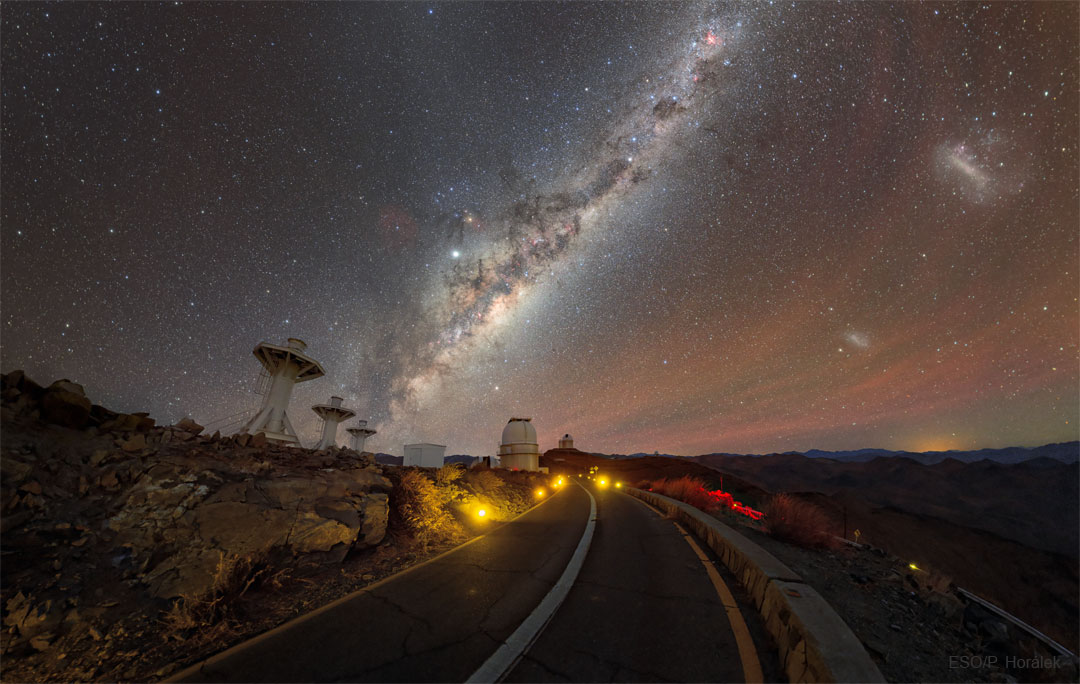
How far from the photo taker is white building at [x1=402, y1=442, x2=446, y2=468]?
3778 cm

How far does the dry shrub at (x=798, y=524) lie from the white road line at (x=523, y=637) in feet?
13.3

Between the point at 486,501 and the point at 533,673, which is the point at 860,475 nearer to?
the point at 486,501

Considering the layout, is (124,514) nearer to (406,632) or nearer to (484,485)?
(406,632)

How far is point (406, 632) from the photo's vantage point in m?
3.66

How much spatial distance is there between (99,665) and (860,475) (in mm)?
128514

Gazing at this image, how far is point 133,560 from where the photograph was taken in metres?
4.32

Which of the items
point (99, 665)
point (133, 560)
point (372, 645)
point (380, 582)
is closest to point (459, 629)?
point (372, 645)

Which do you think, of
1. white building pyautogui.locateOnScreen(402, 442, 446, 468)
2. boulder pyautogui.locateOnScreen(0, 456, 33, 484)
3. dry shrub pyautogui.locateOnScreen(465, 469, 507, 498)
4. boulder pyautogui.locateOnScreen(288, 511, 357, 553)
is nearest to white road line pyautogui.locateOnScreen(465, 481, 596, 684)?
boulder pyautogui.locateOnScreen(288, 511, 357, 553)

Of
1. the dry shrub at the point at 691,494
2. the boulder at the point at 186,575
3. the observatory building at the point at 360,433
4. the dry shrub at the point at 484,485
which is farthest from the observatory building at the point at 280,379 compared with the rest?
the dry shrub at the point at 691,494

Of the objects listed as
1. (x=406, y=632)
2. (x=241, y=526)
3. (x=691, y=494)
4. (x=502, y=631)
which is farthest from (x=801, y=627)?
(x=691, y=494)

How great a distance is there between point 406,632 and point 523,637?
4.02ft

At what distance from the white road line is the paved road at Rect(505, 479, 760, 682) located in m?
0.08

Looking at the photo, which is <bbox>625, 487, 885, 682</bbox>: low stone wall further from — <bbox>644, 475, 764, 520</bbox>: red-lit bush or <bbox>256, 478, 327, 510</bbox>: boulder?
<bbox>256, 478, 327, 510</bbox>: boulder

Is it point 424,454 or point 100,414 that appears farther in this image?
point 424,454
